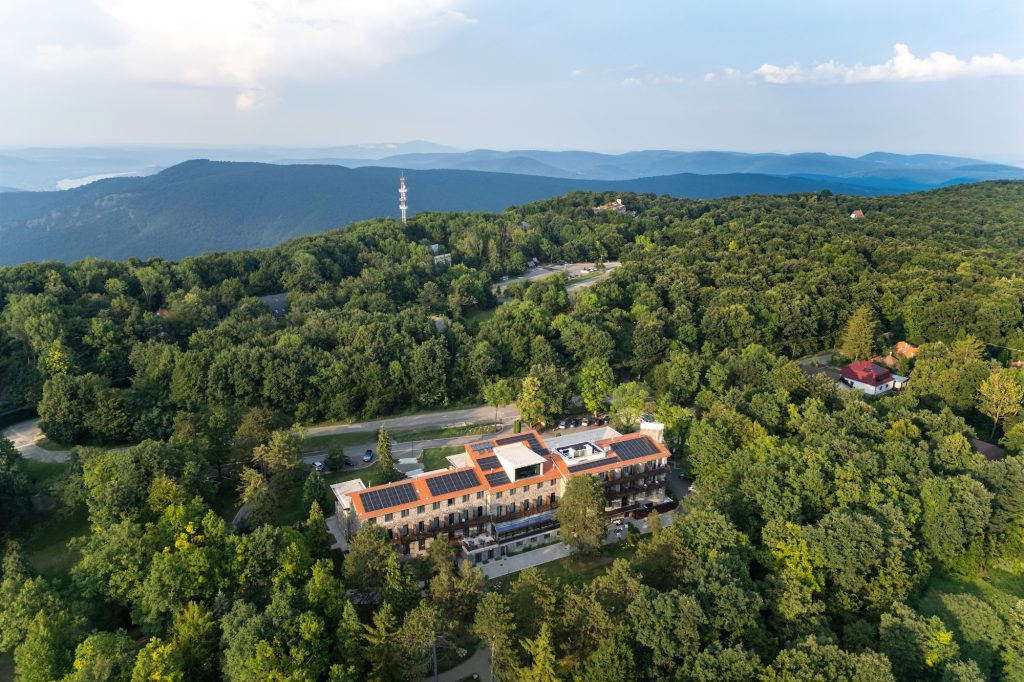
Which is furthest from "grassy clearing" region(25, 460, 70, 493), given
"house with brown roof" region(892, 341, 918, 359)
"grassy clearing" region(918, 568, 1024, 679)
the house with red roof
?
"house with brown roof" region(892, 341, 918, 359)

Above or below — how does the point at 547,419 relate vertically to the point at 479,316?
below

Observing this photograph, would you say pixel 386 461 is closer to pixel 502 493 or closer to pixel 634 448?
pixel 502 493

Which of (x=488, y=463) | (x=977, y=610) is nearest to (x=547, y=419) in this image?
(x=488, y=463)

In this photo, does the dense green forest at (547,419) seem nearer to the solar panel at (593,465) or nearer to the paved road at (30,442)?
the paved road at (30,442)

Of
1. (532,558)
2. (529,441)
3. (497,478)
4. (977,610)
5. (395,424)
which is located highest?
(529,441)

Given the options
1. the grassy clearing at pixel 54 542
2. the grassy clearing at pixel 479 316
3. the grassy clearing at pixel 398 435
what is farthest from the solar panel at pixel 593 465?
the grassy clearing at pixel 479 316

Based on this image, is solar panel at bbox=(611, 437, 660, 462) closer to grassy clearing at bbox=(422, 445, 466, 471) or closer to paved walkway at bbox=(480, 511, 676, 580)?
paved walkway at bbox=(480, 511, 676, 580)
